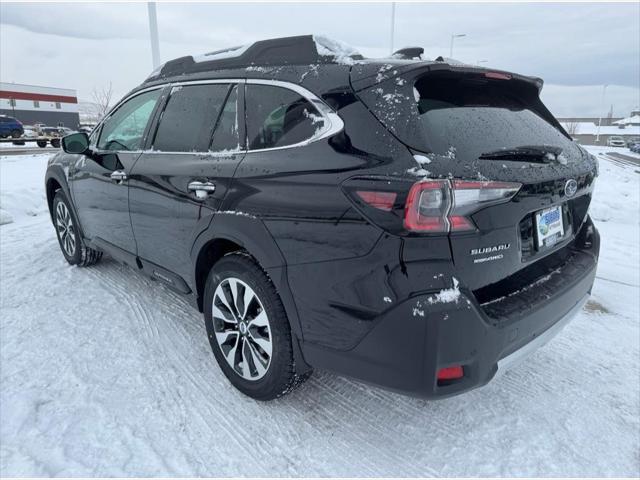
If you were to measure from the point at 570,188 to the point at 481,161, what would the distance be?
0.67 meters

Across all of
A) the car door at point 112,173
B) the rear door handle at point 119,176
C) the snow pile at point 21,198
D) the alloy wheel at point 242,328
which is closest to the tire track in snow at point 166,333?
the alloy wheel at point 242,328

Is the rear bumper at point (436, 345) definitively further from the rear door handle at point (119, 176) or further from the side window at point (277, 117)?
the rear door handle at point (119, 176)

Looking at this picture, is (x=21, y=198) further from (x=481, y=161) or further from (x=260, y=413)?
(x=481, y=161)

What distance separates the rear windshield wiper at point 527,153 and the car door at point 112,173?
239 centimetres

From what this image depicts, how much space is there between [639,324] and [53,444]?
4063mm

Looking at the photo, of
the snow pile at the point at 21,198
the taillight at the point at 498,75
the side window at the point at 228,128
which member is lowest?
the snow pile at the point at 21,198

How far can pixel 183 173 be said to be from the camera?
2.72 m

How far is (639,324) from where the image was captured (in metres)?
3.54

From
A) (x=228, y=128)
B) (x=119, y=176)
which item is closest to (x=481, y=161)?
(x=228, y=128)

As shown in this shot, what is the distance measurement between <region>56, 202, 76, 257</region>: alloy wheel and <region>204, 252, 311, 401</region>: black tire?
2602mm

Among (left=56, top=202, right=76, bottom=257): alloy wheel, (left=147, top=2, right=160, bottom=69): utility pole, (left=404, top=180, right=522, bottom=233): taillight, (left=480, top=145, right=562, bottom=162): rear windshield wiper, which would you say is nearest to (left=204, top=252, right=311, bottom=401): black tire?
(left=404, top=180, right=522, bottom=233): taillight

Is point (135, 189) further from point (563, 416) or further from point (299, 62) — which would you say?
point (563, 416)

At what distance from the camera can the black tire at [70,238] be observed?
4438 millimetres

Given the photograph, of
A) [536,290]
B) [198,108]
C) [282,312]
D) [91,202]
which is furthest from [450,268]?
[91,202]
